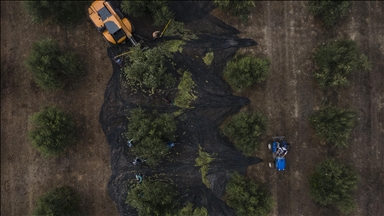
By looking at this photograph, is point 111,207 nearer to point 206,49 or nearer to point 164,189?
point 164,189

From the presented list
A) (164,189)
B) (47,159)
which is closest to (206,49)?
(164,189)

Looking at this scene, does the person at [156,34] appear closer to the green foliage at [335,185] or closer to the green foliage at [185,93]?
the green foliage at [185,93]

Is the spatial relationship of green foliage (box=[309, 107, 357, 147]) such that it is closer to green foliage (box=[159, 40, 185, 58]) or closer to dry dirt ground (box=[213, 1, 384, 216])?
dry dirt ground (box=[213, 1, 384, 216])

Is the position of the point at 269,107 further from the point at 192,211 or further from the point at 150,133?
the point at 192,211

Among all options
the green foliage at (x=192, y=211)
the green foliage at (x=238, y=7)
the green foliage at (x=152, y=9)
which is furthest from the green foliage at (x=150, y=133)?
the green foliage at (x=238, y=7)

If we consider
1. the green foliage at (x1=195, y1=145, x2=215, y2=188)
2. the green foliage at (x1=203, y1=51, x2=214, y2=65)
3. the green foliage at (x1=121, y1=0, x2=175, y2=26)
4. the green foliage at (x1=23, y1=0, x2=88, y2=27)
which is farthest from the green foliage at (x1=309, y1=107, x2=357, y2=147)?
the green foliage at (x1=23, y1=0, x2=88, y2=27)
